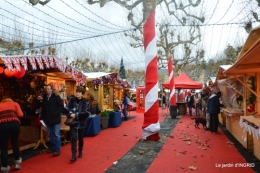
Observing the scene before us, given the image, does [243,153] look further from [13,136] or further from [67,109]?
[13,136]

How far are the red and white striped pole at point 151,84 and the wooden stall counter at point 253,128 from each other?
116 inches

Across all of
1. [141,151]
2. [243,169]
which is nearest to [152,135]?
[141,151]

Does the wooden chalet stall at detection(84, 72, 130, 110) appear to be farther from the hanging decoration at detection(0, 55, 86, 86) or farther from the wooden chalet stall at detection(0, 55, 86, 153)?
the hanging decoration at detection(0, 55, 86, 86)

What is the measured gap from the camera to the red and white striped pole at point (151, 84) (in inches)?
314

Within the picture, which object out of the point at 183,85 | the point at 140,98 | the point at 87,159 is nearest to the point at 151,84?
the point at 87,159

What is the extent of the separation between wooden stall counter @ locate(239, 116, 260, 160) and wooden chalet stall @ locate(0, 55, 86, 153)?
4918 mm

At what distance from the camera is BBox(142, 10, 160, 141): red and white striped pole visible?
797cm

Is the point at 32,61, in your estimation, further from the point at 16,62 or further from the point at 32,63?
the point at 16,62

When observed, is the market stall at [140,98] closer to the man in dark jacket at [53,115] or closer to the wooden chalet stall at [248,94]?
the wooden chalet stall at [248,94]

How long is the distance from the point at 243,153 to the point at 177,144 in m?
1.93

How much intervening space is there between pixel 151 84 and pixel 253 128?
401cm

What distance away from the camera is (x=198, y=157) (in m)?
5.95

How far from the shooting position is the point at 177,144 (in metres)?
7.59

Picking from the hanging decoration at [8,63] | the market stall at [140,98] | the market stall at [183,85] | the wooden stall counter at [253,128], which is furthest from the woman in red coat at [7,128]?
the market stall at [140,98]
